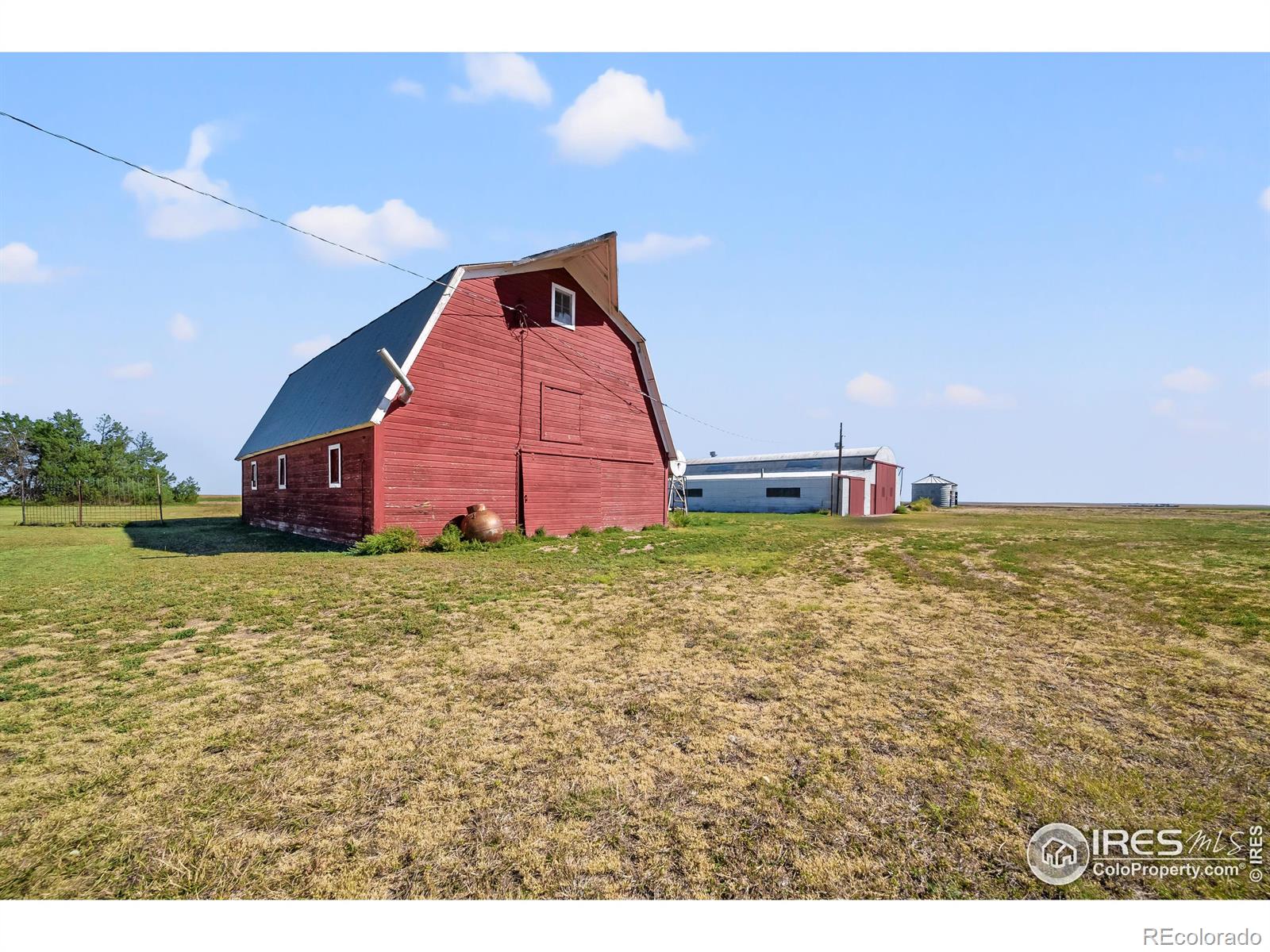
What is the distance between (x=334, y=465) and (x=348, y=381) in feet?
11.0

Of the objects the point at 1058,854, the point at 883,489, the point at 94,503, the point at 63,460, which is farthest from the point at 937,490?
the point at 63,460

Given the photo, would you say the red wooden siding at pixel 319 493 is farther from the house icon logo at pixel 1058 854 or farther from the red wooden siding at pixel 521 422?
the house icon logo at pixel 1058 854

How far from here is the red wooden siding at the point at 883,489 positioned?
139 feet

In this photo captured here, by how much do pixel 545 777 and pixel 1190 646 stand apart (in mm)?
8211

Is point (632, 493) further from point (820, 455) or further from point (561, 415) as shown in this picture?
point (820, 455)

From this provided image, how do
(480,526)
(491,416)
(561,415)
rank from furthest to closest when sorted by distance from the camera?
1. (561,415)
2. (491,416)
3. (480,526)

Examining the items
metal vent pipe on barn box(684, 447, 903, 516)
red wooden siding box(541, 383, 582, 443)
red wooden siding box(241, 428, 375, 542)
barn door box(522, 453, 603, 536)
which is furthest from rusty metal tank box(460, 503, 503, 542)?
metal vent pipe on barn box(684, 447, 903, 516)

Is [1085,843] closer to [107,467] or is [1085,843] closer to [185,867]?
[185,867]

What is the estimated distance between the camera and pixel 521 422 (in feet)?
57.1

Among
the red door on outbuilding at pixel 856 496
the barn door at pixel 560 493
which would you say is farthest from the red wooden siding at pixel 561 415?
the red door on outbuilding at pixel 856 496

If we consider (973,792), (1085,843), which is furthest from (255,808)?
(1085,843)

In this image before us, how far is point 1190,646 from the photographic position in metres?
6.64

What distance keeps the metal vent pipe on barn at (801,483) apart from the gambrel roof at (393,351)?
70.7 ft

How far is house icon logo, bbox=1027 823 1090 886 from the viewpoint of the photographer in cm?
281
